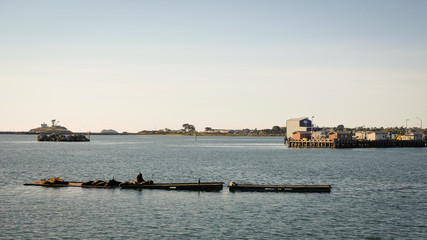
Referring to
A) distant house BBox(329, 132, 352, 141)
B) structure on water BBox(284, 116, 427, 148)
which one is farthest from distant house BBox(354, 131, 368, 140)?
distant house BBox(329, 132, 352, 141)

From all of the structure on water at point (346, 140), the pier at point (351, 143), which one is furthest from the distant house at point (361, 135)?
the pier at point (351, 143)

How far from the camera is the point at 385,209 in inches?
1550

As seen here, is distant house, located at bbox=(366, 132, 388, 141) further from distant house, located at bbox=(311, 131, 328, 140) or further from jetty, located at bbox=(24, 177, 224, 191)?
jetty, located at bbox=(24, 177, 224, 191)

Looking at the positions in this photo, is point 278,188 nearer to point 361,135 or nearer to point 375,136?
point 375,136

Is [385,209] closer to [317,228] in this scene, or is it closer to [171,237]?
[317,228]

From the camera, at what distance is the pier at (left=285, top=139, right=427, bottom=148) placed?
538 feet

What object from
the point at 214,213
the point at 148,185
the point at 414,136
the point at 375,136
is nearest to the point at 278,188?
the point at 214,213

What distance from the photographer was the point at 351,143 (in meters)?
165

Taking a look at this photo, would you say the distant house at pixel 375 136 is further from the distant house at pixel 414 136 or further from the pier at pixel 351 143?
the distant house at pixel 414 136

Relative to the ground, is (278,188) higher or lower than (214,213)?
higher

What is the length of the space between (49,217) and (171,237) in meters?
11.8

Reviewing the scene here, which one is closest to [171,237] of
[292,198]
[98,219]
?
[98,219]

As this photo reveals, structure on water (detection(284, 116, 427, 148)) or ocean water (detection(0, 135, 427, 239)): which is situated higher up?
structure on water (detection(284, 116, 427, 148))

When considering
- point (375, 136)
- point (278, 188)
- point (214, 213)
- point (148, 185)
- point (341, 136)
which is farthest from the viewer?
point (375, 136)
